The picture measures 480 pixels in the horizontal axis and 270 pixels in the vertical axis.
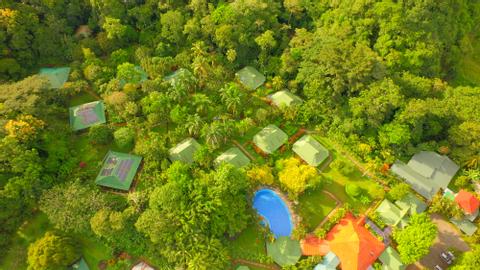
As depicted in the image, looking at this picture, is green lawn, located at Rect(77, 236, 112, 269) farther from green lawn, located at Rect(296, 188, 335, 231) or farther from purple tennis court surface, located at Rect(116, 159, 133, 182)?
green lawn, located at Rect(296, 188, 335, 231)

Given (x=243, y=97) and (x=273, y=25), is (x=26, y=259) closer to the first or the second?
(x=243, y=97)

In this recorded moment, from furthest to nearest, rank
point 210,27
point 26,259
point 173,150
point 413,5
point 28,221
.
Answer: point 210,27 → point 413,5 → point 173,150 → point 28,221 → point 26,259

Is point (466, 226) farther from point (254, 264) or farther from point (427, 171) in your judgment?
point (254, 264)

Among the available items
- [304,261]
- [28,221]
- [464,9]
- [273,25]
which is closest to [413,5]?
[464,9]

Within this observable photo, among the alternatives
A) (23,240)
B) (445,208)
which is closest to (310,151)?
(445,208)

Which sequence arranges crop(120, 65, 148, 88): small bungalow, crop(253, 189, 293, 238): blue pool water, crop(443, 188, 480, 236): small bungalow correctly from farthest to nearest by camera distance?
1. crop(120, 65, 148, 88): small bungalow
2. crop(443, 188, 480, 236): small bungalow
3. crop(253, 189, 293, 238): blue pool water

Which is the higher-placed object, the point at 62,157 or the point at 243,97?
the point at 243,97

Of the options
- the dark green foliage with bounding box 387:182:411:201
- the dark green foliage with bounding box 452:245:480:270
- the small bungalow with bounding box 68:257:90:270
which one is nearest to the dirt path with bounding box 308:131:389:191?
the dark green foliage with bounding box 387:182:411:201
